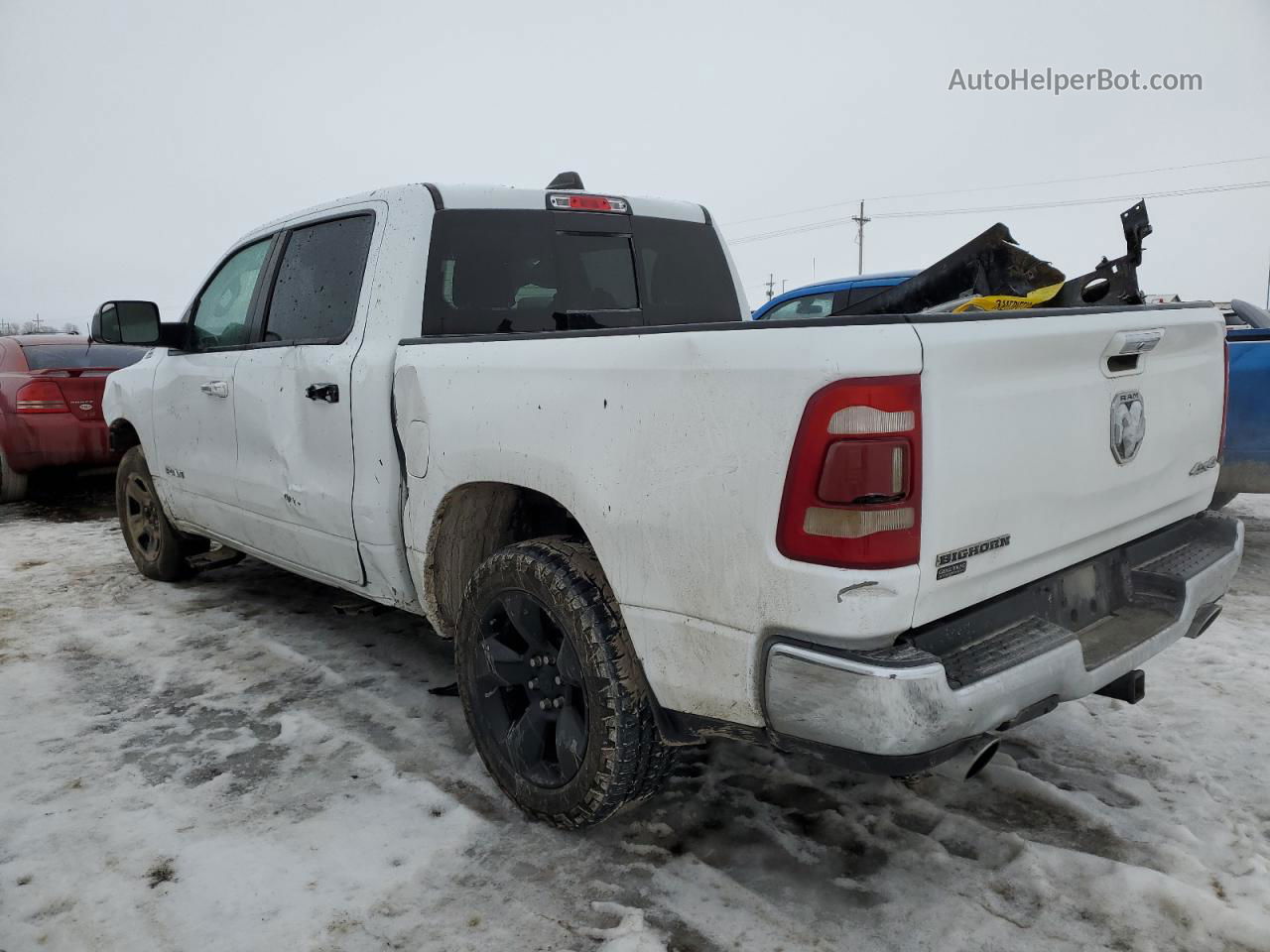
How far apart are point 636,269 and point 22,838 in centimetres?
289

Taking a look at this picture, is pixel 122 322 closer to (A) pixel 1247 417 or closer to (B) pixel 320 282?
(B) pixel 320 282

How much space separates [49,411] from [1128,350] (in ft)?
27.2

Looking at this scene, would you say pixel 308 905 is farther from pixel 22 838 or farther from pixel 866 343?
pixel 866 343

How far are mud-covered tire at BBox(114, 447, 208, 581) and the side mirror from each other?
3.44ft

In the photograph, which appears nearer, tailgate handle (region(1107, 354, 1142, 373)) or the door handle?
tailgate handle (region(1107, 354, 1142, 373))

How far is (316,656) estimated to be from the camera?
4043 mm

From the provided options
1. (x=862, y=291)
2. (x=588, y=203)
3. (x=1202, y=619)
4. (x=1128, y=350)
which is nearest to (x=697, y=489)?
(x=1128, y=350)

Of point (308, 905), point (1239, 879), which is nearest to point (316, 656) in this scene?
point (308, 905)

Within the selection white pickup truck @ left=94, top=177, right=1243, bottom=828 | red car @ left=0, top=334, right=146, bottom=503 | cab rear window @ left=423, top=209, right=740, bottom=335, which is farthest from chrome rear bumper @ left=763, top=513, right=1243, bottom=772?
red car @ left=0, top=334, right=146, bottom=503

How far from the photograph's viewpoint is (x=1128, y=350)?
7.26 ft

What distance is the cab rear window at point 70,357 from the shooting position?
7727 millimetres

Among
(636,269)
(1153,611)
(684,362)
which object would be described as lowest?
(1153,611)

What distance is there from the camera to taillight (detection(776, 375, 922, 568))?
5.73 ft

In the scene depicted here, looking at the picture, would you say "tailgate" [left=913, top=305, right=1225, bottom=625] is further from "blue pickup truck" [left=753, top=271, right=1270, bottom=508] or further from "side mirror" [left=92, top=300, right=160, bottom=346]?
"side mirror" [left=92, top=300, right=160, bottom=346]
